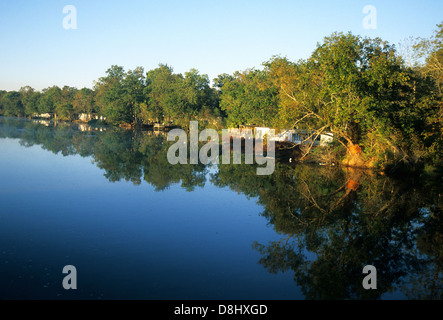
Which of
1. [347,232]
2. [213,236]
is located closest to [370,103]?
[347,232]

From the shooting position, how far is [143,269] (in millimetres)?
10523

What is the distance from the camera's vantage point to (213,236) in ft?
46.4

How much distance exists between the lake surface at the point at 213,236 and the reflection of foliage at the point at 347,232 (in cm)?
7

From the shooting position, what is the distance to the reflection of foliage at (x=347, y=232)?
10.7 m

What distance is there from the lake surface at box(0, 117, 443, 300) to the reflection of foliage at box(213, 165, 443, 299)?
0.22 feet

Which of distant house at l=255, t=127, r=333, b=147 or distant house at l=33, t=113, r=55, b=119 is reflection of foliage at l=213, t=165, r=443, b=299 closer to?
distant house at l=255, t=127, r=333, b=147

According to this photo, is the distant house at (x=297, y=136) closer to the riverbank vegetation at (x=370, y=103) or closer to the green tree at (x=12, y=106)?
the riverbank vegetation at (x=370, y=103)

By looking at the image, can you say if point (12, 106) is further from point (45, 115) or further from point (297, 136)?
point (297, 136)

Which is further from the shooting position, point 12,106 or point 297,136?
point 12,106

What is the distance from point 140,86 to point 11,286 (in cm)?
10117

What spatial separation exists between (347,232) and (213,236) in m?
6.22

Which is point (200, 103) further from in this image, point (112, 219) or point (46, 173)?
point (112, 219)

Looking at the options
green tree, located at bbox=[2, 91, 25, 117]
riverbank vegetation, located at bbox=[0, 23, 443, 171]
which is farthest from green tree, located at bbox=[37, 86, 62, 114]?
riverbank vegetation, located at bbox=[0, 23, 443, 171]
